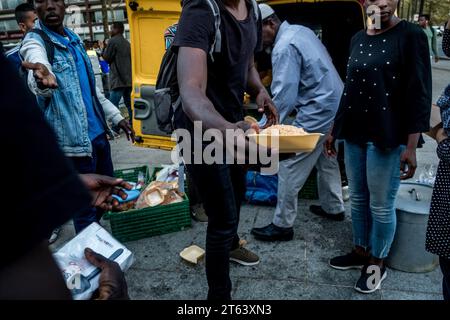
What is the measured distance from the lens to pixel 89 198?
67 cm

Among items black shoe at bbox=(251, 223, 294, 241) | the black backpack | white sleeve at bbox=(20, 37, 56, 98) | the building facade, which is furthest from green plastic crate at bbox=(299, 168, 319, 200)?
the building facade

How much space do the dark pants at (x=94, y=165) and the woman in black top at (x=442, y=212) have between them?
2.33 meters

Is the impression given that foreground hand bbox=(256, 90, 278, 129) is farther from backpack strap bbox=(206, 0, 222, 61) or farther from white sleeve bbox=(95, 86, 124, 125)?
white sleeve bbox=(95, 86, 124, 125)

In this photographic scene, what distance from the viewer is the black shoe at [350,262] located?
3.07 meters

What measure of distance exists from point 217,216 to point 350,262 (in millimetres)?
1441

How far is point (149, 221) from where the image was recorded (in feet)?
12.2

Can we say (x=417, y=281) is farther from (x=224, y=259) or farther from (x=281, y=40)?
(x=281, y=40)

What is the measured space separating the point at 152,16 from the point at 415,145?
3.30 metres

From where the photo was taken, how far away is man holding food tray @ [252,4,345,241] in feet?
10.4

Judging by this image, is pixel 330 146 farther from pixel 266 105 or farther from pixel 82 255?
pixel 82 255

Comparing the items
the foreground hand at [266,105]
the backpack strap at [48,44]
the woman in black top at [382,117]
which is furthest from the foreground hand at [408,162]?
the backpack strap at [48,44]

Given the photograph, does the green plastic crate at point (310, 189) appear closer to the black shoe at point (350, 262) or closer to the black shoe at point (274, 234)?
the black shoe at point (274, 234)
